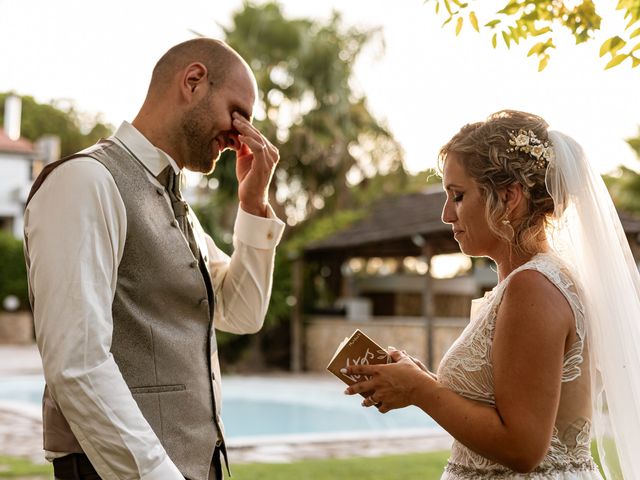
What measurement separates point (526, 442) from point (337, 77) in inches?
693

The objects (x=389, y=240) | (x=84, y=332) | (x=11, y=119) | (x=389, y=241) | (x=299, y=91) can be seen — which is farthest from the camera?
(x=11, y=119)

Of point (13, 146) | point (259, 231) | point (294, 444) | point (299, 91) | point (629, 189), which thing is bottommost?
point (294, 444)

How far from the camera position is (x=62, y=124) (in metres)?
35.5

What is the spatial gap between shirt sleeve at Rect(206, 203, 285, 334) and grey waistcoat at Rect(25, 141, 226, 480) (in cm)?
41

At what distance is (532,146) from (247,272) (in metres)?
0.91

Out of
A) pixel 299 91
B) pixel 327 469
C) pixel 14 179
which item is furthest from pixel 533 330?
pixel 14 179

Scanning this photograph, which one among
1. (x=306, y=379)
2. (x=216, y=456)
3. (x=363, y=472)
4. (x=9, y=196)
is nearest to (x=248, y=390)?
(x=306, y=379)

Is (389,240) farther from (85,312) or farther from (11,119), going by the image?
(11,119)

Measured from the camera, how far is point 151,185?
80.3 inches

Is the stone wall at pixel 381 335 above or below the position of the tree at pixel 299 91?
below

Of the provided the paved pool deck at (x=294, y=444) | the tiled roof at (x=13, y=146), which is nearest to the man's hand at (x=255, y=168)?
the paved pool deck at (x=294, y=444)

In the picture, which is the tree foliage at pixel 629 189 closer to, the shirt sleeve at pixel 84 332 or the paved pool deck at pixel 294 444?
the paved pool deck at pixel 294 444

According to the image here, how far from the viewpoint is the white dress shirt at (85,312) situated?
1.72 metres

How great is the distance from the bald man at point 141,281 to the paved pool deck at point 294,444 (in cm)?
485
